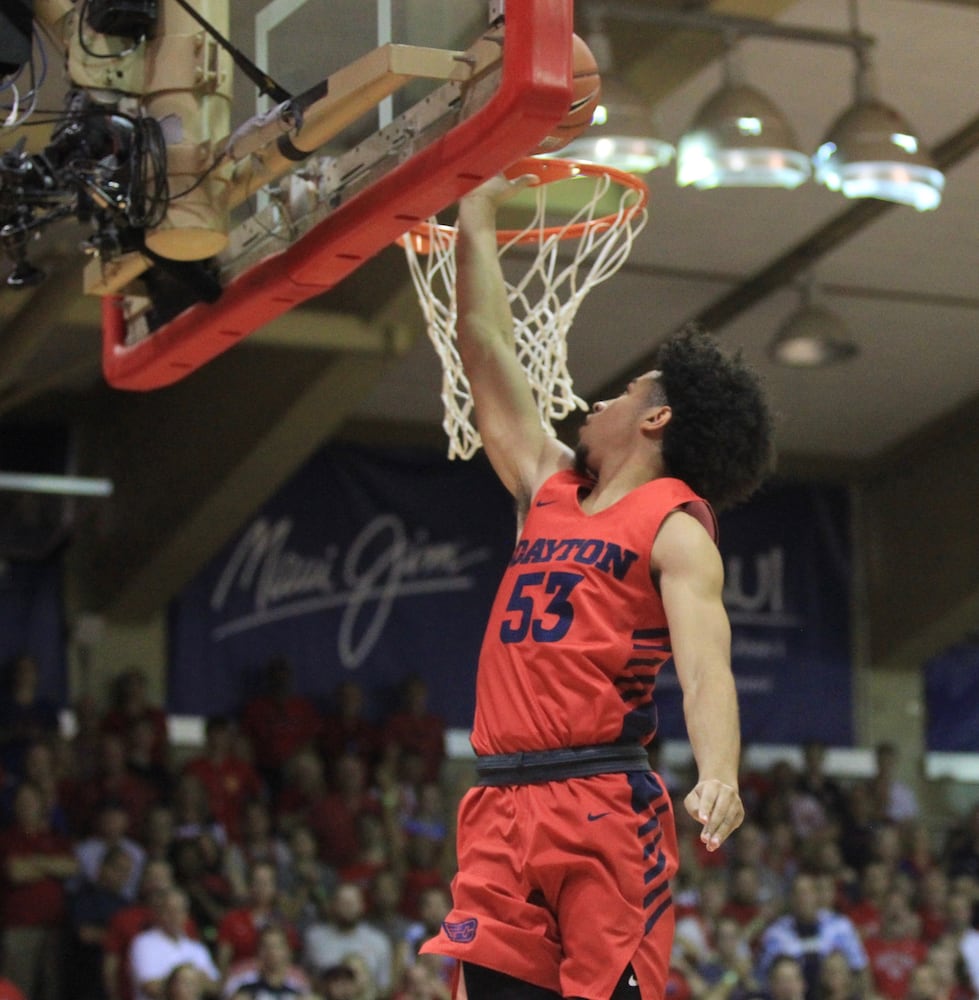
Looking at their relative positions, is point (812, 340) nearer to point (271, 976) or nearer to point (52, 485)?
point (271, 976)

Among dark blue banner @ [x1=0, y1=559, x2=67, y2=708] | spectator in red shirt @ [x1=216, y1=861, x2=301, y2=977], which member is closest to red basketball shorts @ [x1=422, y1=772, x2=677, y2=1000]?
spectator in red shirt @ [x1=216, y1=861, x2=301, y2=977]

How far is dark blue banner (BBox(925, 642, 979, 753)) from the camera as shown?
57.6ft

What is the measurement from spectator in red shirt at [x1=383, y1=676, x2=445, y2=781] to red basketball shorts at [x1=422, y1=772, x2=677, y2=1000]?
34.2 feet

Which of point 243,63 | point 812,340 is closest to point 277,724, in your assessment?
point 812,340

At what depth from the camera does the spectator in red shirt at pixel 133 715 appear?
42.2 ft

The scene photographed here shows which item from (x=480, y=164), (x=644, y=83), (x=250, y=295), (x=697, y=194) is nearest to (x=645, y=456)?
(x=480, y=164)

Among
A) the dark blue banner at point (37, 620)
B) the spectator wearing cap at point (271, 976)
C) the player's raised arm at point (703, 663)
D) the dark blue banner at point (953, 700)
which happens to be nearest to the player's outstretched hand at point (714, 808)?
the player's raised arm at point (703, 663)

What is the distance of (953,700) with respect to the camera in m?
17.7

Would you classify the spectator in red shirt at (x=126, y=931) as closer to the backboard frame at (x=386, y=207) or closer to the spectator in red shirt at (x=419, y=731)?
the spectator in red shirt at (x=419, y=731)

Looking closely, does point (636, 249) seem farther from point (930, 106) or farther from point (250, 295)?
point (250, 295)

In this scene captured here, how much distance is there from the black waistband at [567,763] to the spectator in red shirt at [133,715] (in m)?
9.34

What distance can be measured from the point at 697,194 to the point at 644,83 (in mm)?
2486

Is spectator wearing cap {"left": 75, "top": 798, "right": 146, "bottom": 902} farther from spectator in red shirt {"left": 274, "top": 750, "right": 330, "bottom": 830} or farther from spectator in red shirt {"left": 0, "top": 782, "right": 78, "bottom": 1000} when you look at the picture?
spectator in red shirt {"left": 274, "top": 750, "right": 330, "bottom": 830}

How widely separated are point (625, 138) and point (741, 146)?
587mm
